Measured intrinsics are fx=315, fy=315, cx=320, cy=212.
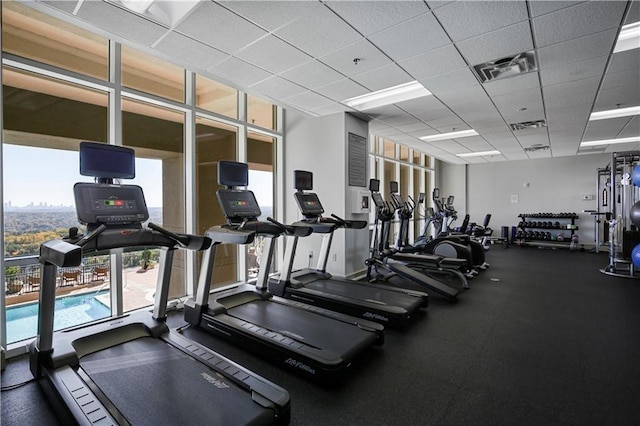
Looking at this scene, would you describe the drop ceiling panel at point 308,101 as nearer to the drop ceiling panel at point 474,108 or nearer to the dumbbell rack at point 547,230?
the drop ceiling panel at point 474,108

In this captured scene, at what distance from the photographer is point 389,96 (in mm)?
5008

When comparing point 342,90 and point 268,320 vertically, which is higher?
point 342,90

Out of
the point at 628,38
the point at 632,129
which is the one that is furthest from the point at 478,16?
the point at 632,129

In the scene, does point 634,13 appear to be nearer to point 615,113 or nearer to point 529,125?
point 615,113

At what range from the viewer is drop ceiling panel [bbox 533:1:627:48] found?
8.77 ft

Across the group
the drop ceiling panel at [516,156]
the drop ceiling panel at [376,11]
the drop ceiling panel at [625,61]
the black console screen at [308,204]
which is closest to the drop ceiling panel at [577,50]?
the drop ceiling panel at [625,61]

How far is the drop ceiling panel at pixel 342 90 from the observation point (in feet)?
14.4

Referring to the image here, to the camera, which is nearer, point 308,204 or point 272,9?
point 272,9

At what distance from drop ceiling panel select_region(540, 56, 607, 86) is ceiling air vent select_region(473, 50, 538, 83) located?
0.28 m

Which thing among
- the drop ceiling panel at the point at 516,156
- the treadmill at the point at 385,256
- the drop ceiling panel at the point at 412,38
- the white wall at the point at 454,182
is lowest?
the treadmill at the point at 385,256

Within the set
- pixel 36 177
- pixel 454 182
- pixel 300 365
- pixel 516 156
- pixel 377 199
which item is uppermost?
pixel 516 156

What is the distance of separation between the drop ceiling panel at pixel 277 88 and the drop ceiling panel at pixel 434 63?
1.54 meters

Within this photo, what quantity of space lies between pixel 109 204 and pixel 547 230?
12.2 metres

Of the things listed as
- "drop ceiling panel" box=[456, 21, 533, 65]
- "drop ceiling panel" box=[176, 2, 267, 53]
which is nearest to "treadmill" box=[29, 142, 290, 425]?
"drop ceiling panel" box=[176, 2, 267, 53]
